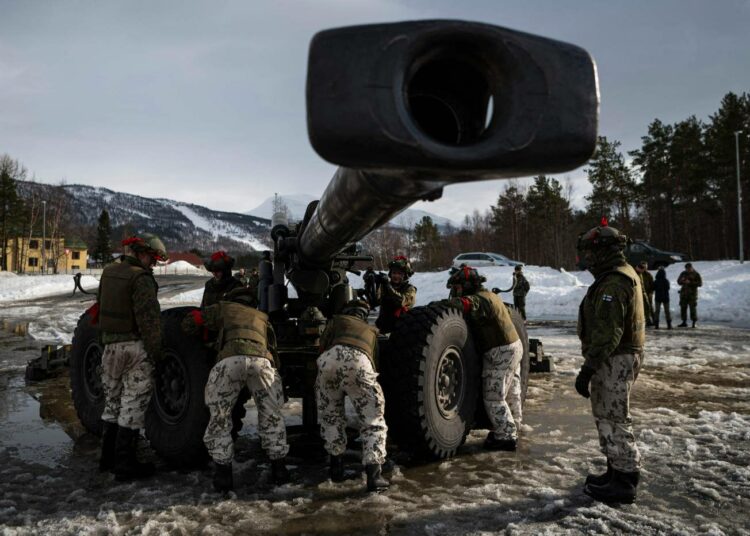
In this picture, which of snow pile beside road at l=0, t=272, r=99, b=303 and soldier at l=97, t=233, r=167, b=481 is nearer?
soldier at l=97, t=233, r=167, b=481

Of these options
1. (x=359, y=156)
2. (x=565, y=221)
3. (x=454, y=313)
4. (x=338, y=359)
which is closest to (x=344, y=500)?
(x=338, y=359)

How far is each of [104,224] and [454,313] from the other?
93325 mm

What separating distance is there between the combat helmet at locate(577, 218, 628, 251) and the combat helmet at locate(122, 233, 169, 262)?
11.3 feet

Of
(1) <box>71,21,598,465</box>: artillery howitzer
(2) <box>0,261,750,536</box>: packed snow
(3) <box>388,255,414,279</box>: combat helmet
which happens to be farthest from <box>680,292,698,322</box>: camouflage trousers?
(1) <box>71,21,598,465</box>: artillery howitzer

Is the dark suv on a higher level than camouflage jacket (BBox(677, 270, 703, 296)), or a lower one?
higher

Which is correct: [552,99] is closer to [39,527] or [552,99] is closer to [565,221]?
[39,527]

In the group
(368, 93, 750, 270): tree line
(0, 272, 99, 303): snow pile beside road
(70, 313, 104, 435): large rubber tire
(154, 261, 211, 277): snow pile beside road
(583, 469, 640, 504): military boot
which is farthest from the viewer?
(154, 261, 211, 277): snow pile beside road

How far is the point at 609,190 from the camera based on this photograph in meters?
45.3

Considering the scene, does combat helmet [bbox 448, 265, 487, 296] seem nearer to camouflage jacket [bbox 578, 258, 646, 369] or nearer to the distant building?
camouflage jacket [bbox 578, 258, 646, 369]

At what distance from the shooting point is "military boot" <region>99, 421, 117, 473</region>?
4.46 meters

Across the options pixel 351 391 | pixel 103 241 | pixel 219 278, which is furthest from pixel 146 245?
pixel 103 241

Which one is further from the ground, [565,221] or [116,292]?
[565,221]

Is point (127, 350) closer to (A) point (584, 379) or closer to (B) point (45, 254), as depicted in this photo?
(A) point (584, 379)

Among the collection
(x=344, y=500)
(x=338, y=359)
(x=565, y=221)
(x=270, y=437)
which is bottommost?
(x=344, y=500)
